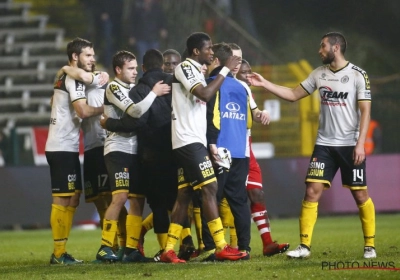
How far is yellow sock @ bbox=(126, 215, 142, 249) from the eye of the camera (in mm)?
9812

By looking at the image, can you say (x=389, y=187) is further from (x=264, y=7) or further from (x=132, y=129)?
(x=132, y=129)

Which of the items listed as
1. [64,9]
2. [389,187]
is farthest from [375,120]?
[64,9]

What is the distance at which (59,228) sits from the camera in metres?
10.0

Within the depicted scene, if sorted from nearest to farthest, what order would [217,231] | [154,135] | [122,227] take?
[217,231] < [154,135] < [122,227]

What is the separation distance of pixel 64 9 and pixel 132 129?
48.8ft

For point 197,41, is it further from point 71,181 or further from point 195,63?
point 71,181

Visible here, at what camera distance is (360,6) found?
22891 mm

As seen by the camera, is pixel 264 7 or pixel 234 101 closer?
pixel 234 101

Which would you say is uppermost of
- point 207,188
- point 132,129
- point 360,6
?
point 360,6

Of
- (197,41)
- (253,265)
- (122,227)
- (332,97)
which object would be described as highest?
(197,41)

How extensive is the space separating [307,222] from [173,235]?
144 cm

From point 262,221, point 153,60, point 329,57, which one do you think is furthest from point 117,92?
point 329,57

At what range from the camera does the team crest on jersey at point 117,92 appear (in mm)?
9539

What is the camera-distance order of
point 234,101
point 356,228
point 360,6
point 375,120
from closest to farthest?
point 234,101 → point 356,228 → point 375,120 → point 360,6
